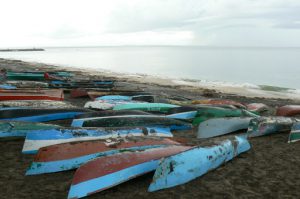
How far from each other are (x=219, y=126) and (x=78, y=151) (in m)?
2.42

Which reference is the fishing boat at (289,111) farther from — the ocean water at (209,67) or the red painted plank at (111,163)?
the ocean water at (209,67)

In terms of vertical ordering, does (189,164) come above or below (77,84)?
above

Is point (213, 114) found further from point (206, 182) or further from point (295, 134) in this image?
point (206, 182)

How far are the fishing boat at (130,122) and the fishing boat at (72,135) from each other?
671 millimetres

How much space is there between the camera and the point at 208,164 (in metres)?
3.52

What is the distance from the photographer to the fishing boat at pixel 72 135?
392cm

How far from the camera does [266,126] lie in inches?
209

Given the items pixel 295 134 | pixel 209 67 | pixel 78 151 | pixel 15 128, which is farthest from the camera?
pixel 209 67

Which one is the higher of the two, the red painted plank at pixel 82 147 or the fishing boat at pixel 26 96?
the red painted plank at pixel 82 147

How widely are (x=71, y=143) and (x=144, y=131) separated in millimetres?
1200

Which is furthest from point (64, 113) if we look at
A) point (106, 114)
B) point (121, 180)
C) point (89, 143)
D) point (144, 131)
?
point (121, 180)

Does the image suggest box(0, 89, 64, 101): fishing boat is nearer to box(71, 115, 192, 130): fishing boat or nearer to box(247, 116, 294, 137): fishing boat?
box(71, 115, 192, 130): fishing boat

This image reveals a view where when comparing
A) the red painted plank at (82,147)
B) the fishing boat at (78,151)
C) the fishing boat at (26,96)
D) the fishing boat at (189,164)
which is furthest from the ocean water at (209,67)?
the fishing boat at (78,151)

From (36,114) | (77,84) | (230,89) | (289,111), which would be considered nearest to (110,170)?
(36,114)
